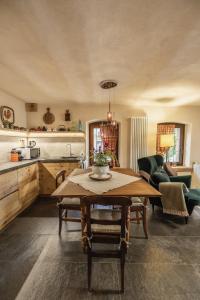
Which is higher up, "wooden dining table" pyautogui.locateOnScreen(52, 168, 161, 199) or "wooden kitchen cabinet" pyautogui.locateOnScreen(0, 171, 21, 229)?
"wooden dining table" pyautogui.locateOnScreen(52, 168, 161, 199)

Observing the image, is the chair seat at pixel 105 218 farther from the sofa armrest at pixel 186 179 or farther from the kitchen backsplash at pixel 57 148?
the kitchen backsplash at pixel 57 148

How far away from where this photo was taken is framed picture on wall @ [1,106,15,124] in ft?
10.7

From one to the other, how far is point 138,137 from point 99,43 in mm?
3038

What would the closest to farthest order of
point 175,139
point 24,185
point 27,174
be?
point 24,185 → point 27,174 → point 175,139

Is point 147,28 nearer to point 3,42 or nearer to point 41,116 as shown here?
point 3,42

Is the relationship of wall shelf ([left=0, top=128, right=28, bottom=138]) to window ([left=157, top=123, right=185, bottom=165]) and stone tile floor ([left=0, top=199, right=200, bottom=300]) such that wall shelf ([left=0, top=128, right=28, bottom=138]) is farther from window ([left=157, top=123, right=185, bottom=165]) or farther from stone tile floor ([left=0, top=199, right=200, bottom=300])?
window ([left=157, top=123, right=185, bottom=165])

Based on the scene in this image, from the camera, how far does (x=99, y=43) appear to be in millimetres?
1608

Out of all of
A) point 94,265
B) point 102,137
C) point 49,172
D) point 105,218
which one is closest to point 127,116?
point 102,137

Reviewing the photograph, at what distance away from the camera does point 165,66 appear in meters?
2.11

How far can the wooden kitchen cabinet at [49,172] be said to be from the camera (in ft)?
12.3

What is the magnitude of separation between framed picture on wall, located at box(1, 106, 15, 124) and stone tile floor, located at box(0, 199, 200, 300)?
6.64ft

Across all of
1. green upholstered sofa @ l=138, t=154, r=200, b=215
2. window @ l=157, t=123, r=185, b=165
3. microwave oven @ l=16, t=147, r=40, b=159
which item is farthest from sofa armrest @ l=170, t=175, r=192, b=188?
microwave oven @ l=16, t=147, r=40, b=159

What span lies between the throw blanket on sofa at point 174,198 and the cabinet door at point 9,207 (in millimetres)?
2492

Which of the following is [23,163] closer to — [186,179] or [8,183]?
[8,183]
